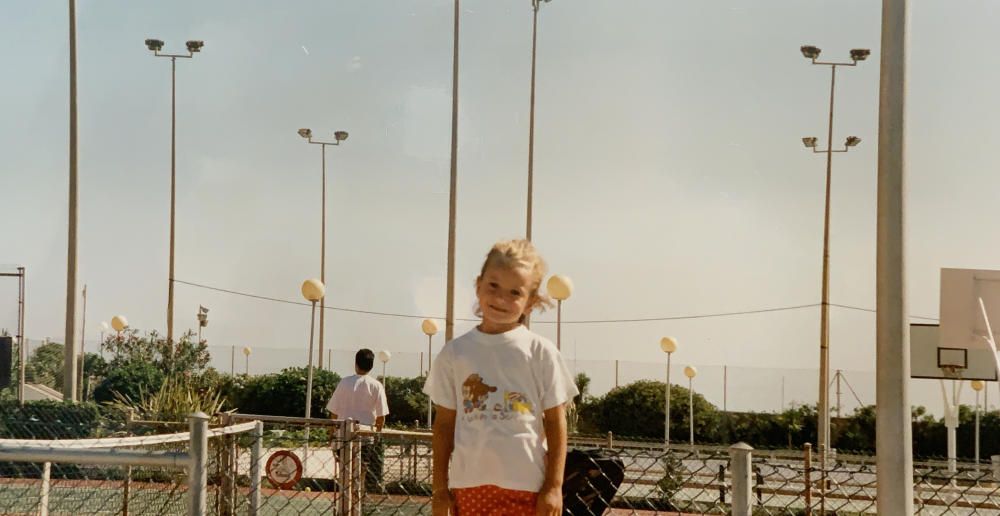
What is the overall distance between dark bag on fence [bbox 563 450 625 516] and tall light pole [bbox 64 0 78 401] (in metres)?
15.7

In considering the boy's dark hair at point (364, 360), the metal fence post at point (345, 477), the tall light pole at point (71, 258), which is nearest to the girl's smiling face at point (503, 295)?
the metal fence post at point (345, 477)

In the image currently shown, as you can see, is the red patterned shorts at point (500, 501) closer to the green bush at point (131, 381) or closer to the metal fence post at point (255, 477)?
the metal fence post at point (255, 477)

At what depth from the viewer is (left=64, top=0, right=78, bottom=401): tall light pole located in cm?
1847

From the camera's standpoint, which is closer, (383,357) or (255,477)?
(255,477)

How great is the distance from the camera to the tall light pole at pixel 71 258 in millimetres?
18469

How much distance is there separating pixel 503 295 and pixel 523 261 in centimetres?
14

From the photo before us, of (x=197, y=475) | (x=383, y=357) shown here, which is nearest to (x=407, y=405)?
(x=383, y=357)

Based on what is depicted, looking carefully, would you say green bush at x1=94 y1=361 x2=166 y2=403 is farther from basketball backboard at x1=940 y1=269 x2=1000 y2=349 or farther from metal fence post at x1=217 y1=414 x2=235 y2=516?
basketball backboard at x1=940 y1=269 x2=1000 y2=349

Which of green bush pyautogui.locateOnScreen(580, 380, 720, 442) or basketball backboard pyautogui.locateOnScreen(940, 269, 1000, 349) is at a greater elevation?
basketball backboard pyautogui.locateOnScreen(940, 269, 1000, 349)

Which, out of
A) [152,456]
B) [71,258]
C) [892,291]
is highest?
[71,258]

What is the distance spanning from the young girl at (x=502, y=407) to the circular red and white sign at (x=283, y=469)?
14.8 feet

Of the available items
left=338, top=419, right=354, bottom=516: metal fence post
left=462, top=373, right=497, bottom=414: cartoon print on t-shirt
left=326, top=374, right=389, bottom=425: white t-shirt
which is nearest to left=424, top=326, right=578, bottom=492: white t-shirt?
left=462, top=373, right=497, bottom=414: cartoon print on t-shirt

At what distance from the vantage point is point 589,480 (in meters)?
3.95

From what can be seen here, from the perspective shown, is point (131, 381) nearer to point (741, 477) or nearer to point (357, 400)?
point (357, 400)
